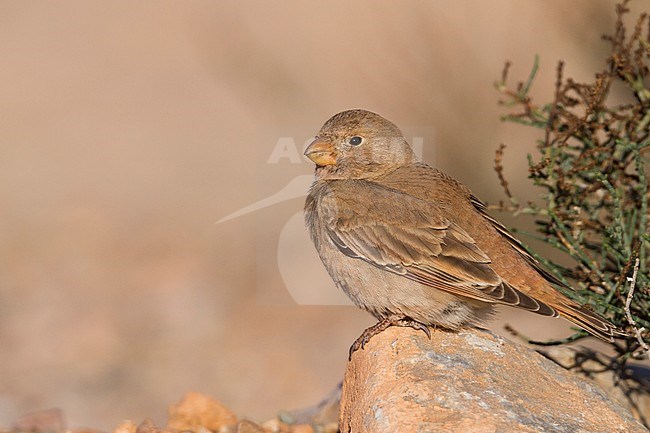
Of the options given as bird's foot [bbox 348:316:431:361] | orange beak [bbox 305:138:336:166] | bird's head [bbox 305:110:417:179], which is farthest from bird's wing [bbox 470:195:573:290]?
orange beak [bbox 305:138:336:166]

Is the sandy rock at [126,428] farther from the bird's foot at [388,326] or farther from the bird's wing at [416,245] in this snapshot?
the bird's wing at [416,245]

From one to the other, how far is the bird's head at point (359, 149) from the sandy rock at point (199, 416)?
1.64m

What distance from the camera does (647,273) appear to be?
623 centimetres

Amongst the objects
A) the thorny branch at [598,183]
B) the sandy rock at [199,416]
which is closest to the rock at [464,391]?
the thorny branch at [598,183]

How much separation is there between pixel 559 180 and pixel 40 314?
5.89 metres

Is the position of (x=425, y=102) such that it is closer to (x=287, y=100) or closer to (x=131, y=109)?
(x=287, y=100)

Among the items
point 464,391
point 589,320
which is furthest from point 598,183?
point 464,391

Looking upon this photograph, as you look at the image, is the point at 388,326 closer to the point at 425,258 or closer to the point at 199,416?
→ the point at 425,258

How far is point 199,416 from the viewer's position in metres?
6.34

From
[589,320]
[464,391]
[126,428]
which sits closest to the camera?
[464,391]

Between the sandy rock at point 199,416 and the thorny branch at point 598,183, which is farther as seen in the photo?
the sandy rock at point 199,416

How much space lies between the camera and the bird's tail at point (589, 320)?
17.0 feet

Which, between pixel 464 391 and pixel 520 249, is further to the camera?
pixel 520 249

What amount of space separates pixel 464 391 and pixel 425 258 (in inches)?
42.9
